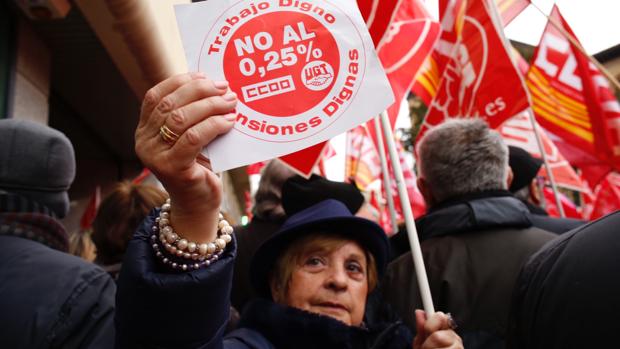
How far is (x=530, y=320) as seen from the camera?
0.87m

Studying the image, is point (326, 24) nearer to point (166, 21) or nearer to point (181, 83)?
point (181, 83)

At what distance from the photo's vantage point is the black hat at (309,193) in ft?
7.43

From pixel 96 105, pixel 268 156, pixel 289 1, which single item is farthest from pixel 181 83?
pixel 96 105

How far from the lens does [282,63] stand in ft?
3.62

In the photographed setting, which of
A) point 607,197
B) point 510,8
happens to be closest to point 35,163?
point 510,8

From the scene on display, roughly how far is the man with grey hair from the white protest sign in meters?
0.95

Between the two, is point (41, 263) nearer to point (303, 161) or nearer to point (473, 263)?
point (303, 161)

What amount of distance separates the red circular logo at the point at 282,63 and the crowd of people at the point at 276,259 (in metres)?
0.11

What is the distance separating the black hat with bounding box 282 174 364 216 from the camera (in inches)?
89.1

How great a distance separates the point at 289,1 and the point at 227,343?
935mm

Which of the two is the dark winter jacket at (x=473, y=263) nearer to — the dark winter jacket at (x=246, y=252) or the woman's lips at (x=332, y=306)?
the woman's lips at (x=332, y=306)

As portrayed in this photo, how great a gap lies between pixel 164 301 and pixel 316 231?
3.07 feet

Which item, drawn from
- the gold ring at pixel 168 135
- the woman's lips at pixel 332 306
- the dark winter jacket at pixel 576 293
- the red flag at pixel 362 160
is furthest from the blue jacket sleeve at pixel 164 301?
the red flag at pixel 362 160

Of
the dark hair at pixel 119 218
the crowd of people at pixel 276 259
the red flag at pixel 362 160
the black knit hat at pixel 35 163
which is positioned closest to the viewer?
the crowd of people at pixel 276 259
